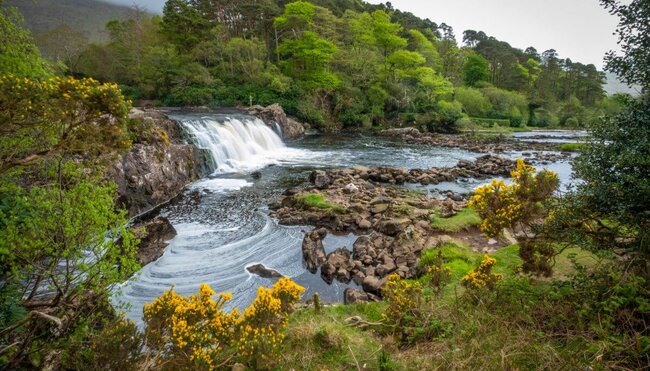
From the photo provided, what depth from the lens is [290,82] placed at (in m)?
42.5

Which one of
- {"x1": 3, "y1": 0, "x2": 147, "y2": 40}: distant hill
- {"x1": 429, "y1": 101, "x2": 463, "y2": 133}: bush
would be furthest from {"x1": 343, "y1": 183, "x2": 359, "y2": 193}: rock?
{"x1": 3, "y1": 0, "x2": 147, "y2": 40}: distant hill

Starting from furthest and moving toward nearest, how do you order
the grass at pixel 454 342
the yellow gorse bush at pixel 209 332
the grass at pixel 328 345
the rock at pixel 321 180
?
1. the rock at pixel 321 180
2. the grass at pixel 328 345
3. the yellow gorse bush at pixel 209 332
4. the grass at pixel 454 342

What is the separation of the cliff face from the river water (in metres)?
0.76

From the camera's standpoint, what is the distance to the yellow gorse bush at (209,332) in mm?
4520

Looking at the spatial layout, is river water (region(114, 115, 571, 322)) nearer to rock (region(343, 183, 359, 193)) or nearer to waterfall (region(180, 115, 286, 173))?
waterfall (region(180, 115, 286, 173))

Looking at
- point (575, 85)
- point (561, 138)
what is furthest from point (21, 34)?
point (575, 85)

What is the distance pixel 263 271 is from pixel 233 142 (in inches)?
647

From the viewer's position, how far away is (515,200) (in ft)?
21.2

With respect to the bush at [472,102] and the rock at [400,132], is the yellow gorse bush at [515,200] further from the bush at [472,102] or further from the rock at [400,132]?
the bush at [472,102]

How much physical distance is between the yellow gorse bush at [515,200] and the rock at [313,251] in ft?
17.2

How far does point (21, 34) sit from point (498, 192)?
12636 mm

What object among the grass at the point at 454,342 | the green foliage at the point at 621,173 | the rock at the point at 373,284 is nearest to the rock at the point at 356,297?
the rock at the point at 373,284

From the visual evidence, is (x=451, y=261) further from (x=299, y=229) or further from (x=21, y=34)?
(x=21, y=34)

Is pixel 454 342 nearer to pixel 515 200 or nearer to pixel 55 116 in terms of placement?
pixel 515 200
